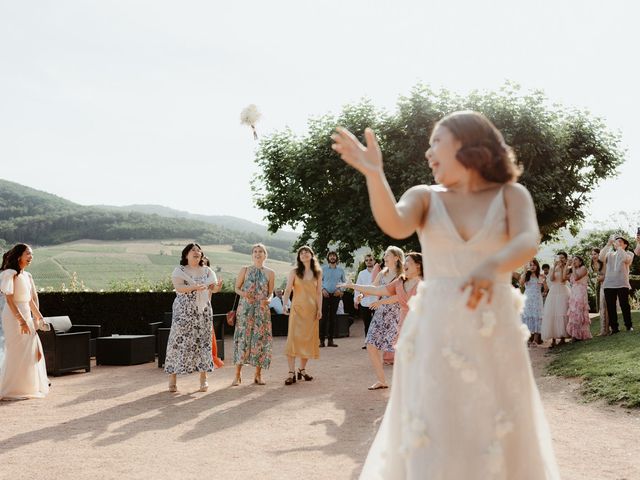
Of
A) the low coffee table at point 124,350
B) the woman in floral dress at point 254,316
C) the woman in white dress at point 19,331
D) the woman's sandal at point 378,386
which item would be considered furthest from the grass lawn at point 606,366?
the low coffee table at point 124,350

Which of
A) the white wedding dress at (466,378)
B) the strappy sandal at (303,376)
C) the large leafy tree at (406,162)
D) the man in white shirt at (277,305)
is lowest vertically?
the strappy sandal at (303,376)

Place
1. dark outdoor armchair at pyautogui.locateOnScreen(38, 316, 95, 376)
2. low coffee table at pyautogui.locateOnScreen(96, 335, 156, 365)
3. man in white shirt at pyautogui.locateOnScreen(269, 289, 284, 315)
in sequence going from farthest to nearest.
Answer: man in white shirt at pyautogui.locateOnScreen(269, 289, 284, 315) → low coffee table at pyautogui.locateOnScreen(96, 335, 156, 365) → dark outdoor armchair at pyautogui.locateOnScreen(38, 316, 95, 376)

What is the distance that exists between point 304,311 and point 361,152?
8.95 meters

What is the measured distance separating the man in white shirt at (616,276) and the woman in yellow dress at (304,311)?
711 cm

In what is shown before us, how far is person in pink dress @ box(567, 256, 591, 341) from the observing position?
15674 millimetres

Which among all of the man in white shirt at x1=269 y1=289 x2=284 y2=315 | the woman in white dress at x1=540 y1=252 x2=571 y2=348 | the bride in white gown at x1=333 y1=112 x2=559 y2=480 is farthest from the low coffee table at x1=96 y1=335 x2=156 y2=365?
the bride in white gown at x1=333 y1=112 x2=559 y2=480

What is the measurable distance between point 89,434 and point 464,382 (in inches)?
221

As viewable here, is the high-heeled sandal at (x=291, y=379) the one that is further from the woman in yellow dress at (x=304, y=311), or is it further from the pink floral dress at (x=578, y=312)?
the pink floral dress at (x=578, y=312)

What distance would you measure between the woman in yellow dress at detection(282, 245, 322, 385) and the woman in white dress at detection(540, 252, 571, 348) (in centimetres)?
646

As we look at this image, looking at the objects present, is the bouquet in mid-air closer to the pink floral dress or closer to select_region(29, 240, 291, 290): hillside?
the pink floral dress

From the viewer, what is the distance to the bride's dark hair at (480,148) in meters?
2.98

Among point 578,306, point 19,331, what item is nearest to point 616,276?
point 578,306

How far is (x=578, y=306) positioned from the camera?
1562 centimetres

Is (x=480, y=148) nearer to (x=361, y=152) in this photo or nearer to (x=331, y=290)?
(x=361, y=152)
